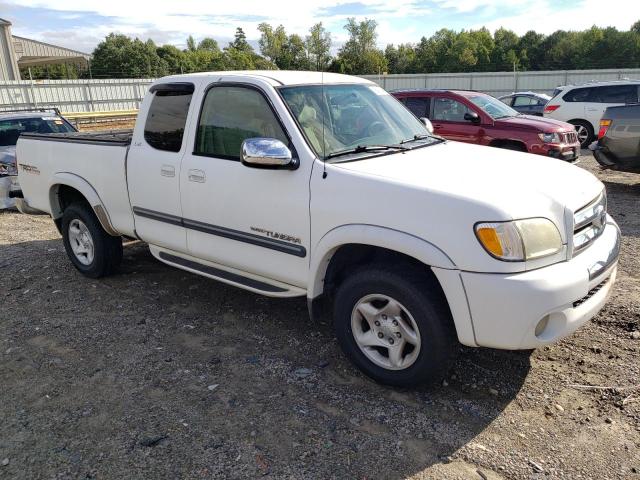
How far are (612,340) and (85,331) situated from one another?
13.5 ft

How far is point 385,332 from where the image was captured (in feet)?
11.0

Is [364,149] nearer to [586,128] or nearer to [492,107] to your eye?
[492,107]

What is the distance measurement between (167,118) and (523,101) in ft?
57.0

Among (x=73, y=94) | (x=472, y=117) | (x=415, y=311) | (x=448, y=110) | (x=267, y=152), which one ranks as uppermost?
(x=73, y=94)

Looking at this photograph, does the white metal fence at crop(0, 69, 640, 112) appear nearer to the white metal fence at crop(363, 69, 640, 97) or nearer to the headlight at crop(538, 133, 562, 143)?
the white metal fence at crop(363, 69, 640, 97)

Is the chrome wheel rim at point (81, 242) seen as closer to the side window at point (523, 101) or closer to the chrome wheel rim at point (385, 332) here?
the chrome wheel rim at point (385, 332)

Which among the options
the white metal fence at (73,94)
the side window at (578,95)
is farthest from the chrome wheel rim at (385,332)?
the white metal fence at (73,94)

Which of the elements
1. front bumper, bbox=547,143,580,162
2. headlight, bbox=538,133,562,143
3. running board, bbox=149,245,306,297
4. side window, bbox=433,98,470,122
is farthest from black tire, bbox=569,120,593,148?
running board, bbox=149,245,306,297

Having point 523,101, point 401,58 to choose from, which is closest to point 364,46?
point 401,58

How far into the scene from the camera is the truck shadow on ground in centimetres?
288

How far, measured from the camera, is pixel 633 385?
3.38m

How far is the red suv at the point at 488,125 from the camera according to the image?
9.55 meters

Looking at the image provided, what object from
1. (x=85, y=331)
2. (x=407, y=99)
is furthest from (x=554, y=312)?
(x=407, y=99)

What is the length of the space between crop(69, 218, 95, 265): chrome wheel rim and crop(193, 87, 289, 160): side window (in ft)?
6.78
